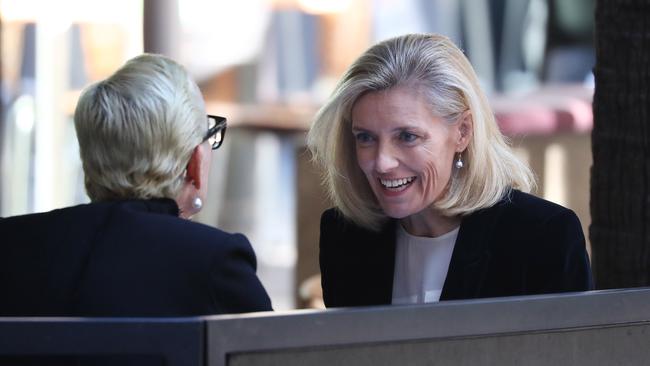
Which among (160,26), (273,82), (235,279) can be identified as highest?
(273,82)

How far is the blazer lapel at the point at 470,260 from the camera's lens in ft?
10.5

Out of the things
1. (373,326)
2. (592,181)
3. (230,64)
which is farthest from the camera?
(230,64)

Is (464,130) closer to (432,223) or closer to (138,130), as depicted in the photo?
(432,223)

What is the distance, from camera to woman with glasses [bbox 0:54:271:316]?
9.00 ft

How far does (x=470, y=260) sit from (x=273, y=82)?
810 cm

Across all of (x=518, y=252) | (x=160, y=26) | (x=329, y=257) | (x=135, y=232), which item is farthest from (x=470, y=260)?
(x=160, y=26)

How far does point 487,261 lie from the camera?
321 centimetres

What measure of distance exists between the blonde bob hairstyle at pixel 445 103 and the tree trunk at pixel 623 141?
378mm

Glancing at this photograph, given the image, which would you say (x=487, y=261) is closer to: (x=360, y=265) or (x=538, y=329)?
(x=360, y=265)

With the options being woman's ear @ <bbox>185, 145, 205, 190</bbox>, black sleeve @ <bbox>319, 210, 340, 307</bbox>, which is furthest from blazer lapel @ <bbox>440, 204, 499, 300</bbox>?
woman's ear @ <bbox>185, 145, 205, 190</bbox>

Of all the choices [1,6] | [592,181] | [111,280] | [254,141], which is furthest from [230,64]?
[111,280]

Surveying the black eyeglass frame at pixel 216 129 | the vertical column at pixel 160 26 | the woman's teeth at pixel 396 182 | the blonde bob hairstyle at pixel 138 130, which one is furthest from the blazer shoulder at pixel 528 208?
the vertical column at pixel 160 26

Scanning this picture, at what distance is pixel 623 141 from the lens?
3.67 meters

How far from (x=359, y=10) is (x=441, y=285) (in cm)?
825
